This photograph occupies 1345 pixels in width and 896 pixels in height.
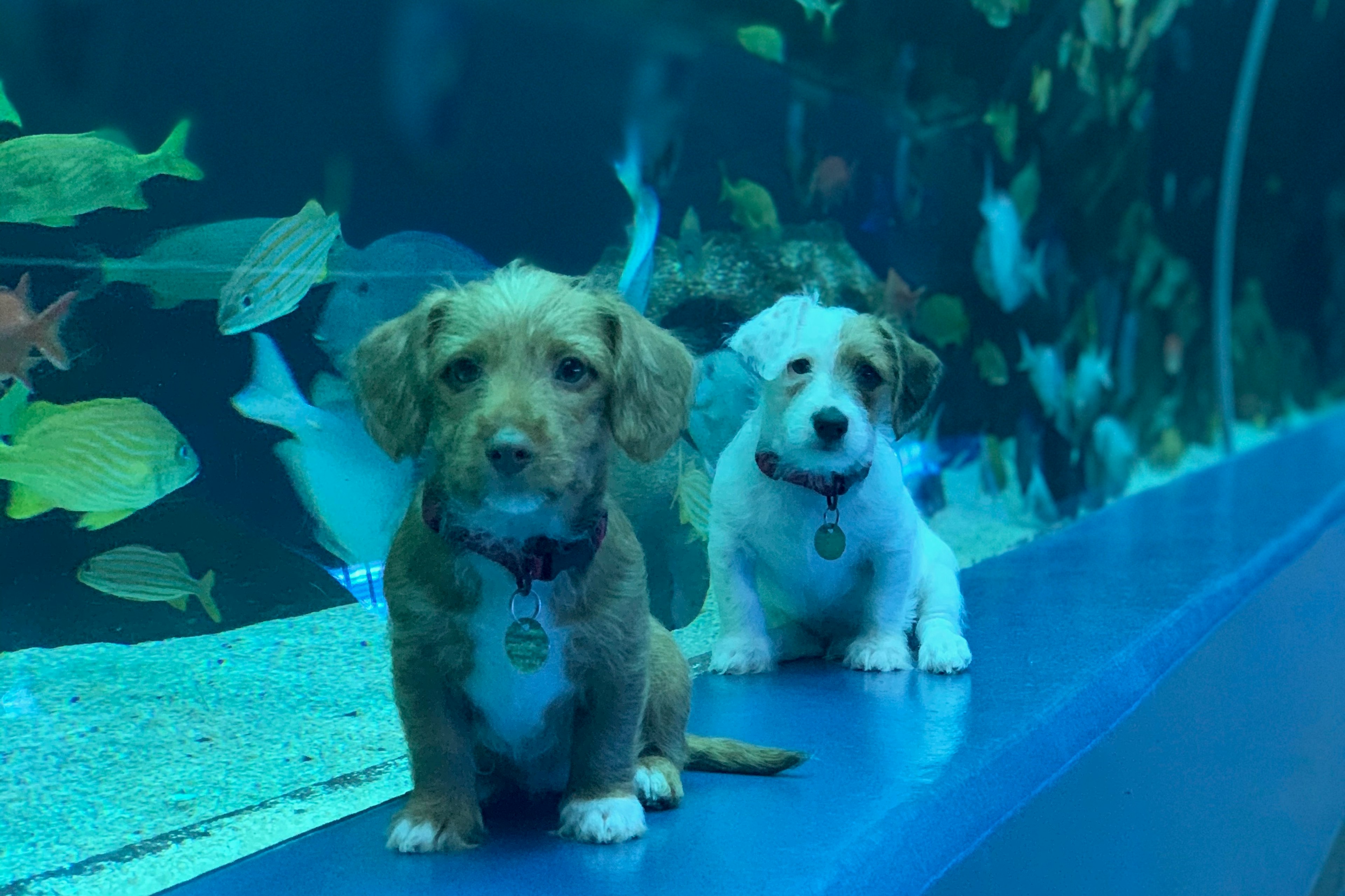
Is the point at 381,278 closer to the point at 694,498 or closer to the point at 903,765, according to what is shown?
the point at 694,498

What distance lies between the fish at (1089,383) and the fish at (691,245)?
103 inches

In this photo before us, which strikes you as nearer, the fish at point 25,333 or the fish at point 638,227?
the fish at point 25,333

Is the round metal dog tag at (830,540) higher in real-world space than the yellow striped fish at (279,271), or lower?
lower

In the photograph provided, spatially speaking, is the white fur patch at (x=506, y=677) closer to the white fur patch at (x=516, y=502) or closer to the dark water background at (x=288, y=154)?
the white fur patch at (x=516, y=502)

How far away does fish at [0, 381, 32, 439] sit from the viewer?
61.4 inches

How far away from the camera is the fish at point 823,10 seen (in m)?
2.95

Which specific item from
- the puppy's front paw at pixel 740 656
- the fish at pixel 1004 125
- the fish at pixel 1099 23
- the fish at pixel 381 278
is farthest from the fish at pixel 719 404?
the fish at pixel 1099 23

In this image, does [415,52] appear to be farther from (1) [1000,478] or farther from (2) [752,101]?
(1) [1000,478]

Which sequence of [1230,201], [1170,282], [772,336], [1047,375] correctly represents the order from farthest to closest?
[1230,201] < [1170,282] < [1047,375] < [772,336]

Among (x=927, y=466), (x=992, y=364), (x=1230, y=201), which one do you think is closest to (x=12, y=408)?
(x=927, y=466)

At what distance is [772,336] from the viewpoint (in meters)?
2.36

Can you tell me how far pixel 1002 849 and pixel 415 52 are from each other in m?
1.62

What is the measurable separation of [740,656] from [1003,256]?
2135 mm

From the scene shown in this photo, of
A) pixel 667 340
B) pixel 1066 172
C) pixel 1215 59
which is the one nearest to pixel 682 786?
pixel 667 340
